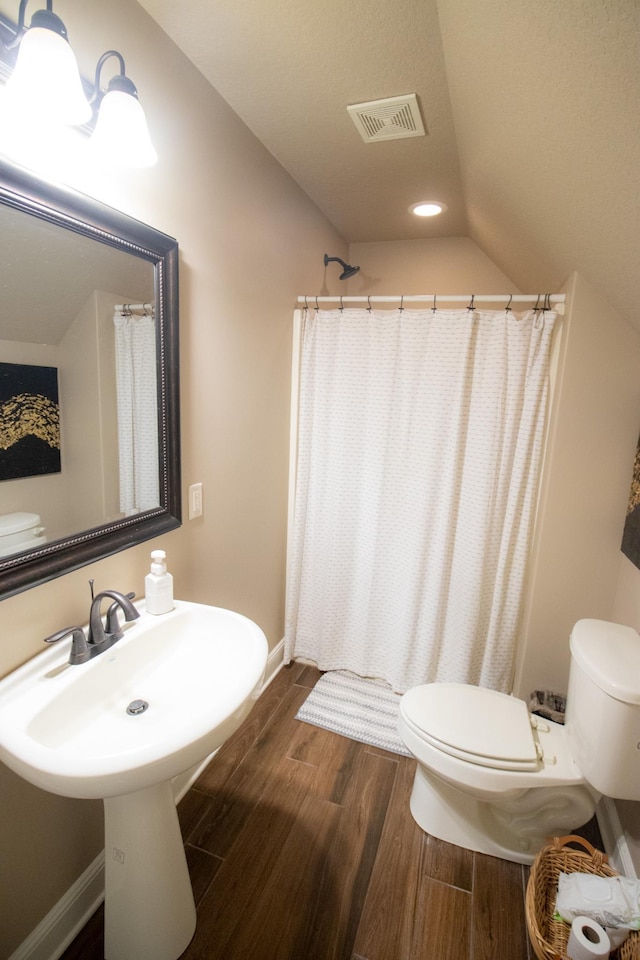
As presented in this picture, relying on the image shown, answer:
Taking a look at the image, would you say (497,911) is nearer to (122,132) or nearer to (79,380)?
(79,380)

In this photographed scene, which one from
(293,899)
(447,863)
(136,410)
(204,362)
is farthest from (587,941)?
(204,362)

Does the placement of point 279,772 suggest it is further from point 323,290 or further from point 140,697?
point 323,290

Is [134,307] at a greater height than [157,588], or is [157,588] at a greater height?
[134,307]

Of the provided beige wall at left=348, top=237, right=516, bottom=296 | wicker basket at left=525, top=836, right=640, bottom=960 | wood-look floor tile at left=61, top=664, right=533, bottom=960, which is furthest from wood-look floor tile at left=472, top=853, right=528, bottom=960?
beige wall at left=348, top=237, right=516, bottom=296

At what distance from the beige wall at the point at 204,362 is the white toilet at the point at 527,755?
0.96m

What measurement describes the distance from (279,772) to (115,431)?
1455mm

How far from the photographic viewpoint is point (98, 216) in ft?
3.54

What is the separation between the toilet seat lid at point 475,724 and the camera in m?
1.37

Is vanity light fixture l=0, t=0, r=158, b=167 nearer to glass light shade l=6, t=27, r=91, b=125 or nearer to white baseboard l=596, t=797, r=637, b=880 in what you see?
glass light shade l=6, t=27, r=91, b=125

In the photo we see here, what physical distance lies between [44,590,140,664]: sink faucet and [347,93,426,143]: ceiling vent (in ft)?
5.66

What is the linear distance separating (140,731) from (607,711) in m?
1.25

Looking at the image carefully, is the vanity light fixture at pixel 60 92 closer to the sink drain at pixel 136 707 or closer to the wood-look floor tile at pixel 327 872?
the sink drain at pixel 136 707

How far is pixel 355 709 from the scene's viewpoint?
82.9 inches

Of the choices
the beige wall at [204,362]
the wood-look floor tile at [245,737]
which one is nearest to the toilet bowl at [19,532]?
the beige wall at [204,362]
